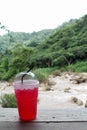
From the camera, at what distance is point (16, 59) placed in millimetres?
8922

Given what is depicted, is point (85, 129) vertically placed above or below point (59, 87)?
above

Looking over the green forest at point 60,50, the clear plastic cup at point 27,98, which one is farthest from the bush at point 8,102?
the green forest at point 60,50

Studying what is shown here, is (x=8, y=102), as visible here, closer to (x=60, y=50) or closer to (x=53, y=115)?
(x=53, y=115)

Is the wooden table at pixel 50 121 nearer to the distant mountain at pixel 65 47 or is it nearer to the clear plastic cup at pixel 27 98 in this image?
the clear plastic cup at pixel 27 98

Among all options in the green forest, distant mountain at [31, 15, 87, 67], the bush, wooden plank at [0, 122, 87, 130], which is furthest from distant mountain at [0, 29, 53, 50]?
wooden plank at [0, 122, 87, 130]

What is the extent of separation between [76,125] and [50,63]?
13.5m

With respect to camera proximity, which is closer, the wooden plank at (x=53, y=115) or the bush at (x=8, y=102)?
the wooden plank at (x=53, y=115)

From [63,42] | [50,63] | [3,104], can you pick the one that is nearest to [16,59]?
[3,104]

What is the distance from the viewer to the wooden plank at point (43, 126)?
1132 millimetres

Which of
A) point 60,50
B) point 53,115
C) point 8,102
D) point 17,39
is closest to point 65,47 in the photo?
point 60,50

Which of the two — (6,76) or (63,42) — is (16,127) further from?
(63,42)

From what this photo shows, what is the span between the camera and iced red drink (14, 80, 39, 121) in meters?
1.22

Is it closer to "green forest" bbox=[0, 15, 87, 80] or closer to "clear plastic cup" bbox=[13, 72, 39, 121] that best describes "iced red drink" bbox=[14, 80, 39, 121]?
"clear plastic cup" bbox=[13, 72, 39, 121]

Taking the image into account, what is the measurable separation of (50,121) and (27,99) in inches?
4.4
